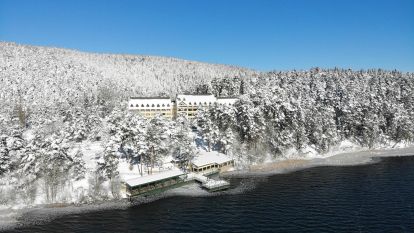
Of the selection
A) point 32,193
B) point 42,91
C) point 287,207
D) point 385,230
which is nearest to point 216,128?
point 287,207

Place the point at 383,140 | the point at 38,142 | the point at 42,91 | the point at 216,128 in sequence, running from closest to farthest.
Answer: the point at 38,142, the point at 216,128, the point at 383,140, the point at 42,91

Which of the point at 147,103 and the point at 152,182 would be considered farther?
the point at 147,103

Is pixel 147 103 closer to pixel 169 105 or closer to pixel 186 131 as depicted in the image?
pixel 169 105

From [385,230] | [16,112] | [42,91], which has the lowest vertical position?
[385,230]

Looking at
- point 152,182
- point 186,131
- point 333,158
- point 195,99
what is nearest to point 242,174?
point 186,131

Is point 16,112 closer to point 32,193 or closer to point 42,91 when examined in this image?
point 42,91

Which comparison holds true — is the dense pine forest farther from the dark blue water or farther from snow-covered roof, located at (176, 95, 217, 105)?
snow-covered roof, located at (176, 95, 217, 105)

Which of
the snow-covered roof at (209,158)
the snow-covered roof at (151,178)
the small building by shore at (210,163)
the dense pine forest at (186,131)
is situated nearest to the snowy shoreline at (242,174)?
the small building by shore at (210,163)
